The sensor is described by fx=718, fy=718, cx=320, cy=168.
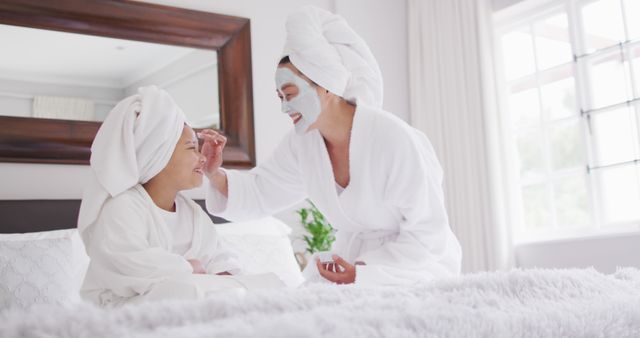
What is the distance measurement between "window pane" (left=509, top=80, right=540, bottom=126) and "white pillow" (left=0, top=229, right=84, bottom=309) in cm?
295

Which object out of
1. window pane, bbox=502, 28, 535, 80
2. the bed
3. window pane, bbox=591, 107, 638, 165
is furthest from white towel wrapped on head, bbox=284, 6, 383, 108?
window pane, bbox=502, 28, 535, 80

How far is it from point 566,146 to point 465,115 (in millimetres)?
630

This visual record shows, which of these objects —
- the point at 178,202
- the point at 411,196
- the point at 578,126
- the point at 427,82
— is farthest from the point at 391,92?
the point at 178,202

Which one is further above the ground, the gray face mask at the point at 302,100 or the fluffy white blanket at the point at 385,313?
A: the gray face mask at the point at 302,100

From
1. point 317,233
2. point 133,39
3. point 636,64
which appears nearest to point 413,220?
point 317,233

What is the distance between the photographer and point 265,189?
257 cm

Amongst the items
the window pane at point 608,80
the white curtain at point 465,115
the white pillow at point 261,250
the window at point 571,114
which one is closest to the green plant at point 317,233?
the white pillow at point 261,250

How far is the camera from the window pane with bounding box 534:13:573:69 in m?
4.30

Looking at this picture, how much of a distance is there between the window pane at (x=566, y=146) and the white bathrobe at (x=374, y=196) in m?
2.00

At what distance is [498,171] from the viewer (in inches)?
169

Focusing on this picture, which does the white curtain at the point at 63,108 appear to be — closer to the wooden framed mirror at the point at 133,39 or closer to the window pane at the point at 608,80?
the wooden framed mirror at the point at 133,39

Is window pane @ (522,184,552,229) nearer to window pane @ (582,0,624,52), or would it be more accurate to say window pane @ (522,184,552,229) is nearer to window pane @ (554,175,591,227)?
window pane @ (554,175,591,227)

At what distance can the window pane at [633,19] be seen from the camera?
392cm

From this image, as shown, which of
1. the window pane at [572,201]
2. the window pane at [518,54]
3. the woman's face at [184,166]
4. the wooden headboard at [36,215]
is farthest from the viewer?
the window pane at [518,54]
